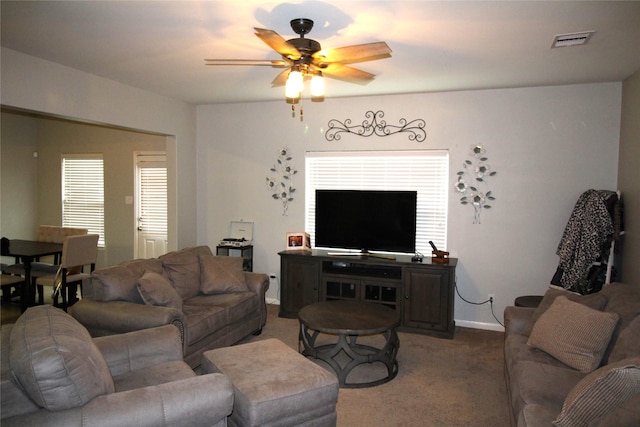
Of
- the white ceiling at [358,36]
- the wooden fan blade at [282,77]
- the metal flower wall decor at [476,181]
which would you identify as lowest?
the metal flower wall decor at [476,181]

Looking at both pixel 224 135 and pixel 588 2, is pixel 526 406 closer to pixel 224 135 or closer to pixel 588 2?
pixel 588 2

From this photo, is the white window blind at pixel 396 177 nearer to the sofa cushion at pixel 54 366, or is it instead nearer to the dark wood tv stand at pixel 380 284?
the dark wood tv stand at pixel 380 284

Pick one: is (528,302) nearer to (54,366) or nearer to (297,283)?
(297,283)

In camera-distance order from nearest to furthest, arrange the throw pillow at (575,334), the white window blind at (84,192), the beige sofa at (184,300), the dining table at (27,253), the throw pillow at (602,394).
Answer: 1. the throw pillow at (602,394)
2. the throw pillow at (575,334)
3. the beige sofa at (184,300)
4. the dining table at (27,253)
5. the white window blind at (84,192)

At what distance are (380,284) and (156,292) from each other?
2401mm

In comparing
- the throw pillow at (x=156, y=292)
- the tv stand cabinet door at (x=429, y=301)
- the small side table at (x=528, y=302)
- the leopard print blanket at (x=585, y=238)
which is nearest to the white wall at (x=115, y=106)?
the throw pillow at (x=156, y=292)

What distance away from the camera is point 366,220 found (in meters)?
5.21

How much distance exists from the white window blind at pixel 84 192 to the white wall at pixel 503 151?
3102mm

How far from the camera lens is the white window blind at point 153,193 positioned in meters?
6.78

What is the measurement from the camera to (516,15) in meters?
2.79

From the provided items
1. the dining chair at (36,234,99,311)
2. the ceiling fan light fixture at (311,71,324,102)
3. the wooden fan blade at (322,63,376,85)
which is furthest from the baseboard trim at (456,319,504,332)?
the dining chair at (36,234,99,311)

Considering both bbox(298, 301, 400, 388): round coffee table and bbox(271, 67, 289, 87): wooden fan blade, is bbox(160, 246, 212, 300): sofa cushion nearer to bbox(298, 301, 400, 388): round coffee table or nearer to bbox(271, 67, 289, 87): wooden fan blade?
bbox(298, 301, 400, 388): round coffee table

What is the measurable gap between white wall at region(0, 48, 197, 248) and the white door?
0.85m

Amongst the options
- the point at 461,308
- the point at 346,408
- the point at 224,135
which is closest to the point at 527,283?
the point at 461,308
